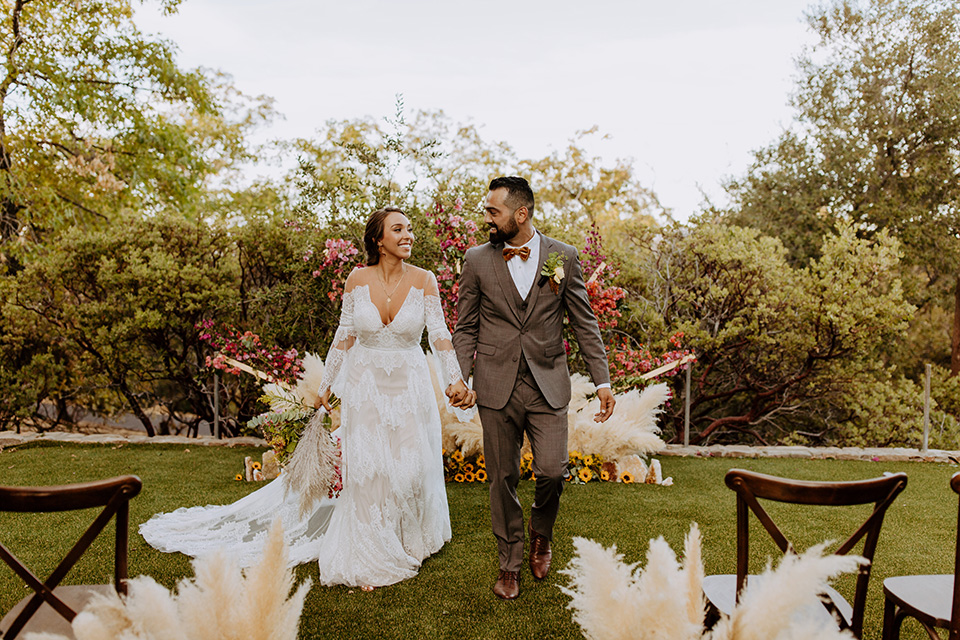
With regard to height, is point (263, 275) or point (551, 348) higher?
point (263, 275)

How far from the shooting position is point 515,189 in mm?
3467

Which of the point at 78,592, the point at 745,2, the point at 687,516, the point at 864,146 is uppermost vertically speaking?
the point at 745,2

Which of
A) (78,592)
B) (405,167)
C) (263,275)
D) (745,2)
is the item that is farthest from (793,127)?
(78,592)

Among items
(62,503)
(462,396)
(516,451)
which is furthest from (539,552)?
(62,503)

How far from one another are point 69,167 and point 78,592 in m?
12.0

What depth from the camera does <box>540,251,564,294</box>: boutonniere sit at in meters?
3.43

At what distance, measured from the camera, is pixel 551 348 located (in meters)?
3.49

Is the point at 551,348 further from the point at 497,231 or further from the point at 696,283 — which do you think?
the point at 696,283

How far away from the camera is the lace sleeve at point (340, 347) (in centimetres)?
389

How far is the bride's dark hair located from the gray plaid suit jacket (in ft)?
1.93

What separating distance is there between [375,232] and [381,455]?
1278 millimetres

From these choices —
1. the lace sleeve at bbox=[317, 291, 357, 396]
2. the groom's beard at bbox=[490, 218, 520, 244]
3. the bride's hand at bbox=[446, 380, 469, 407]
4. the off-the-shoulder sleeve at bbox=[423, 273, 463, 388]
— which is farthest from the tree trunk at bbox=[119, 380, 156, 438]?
the groom's beard at bbox=[490, 218, 520, 244]

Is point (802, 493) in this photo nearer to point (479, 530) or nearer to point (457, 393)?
point (457, 393)

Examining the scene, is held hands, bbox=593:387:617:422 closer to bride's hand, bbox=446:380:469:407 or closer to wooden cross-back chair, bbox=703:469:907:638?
bride's hand, bbox=446:380:469:407
